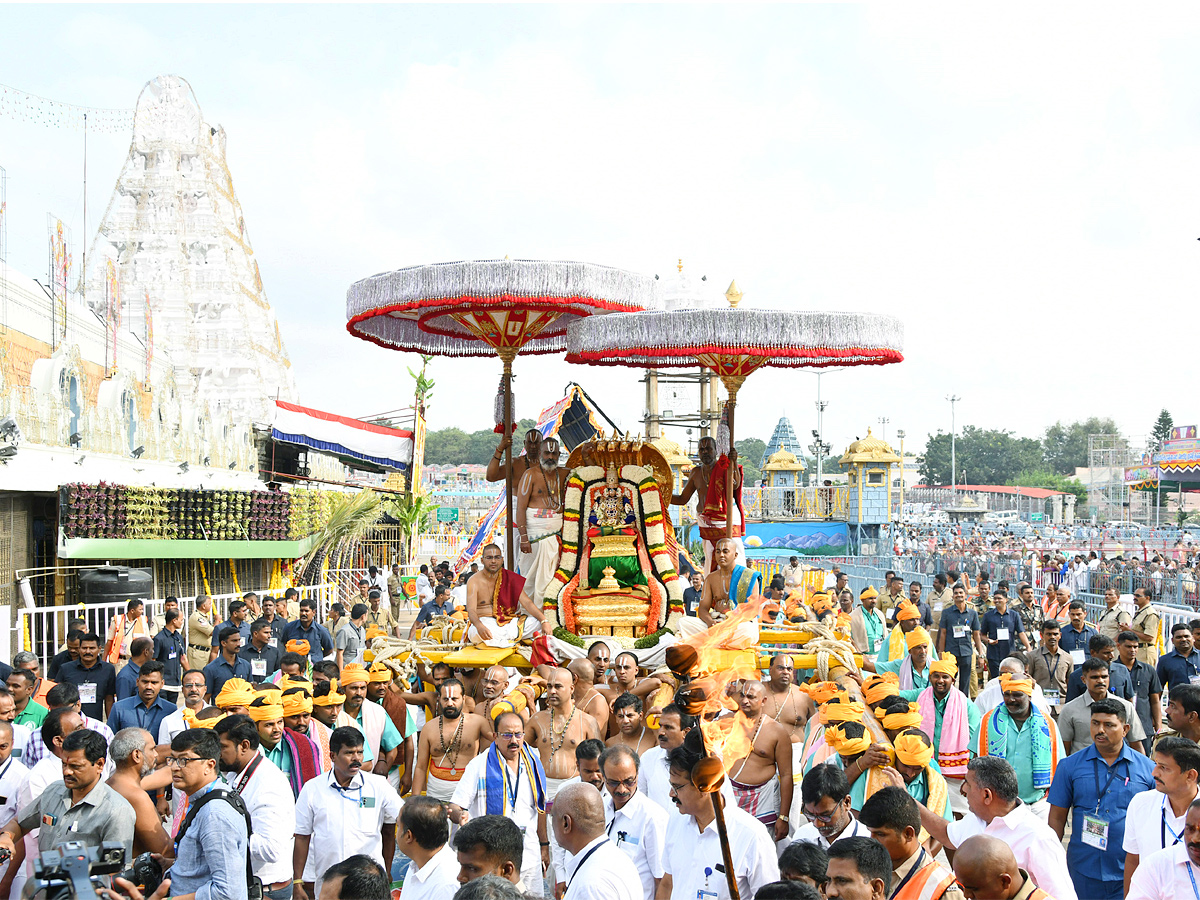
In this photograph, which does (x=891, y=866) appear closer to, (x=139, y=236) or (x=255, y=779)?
(x=255, y=779)

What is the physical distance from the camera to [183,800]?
4.38 m

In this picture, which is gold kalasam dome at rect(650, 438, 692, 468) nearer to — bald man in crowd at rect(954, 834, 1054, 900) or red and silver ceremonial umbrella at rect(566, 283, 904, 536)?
red and silver ceremonial umbrella at rect(566, 283, 904, 536)

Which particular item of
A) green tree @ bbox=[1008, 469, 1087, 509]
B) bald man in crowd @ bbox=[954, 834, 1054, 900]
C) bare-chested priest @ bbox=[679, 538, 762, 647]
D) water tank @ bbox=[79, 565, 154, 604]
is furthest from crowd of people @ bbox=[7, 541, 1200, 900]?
green tree @ bbox=[1008, 469, 1087, 509]

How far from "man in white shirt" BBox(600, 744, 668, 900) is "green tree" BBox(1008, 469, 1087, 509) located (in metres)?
81.8

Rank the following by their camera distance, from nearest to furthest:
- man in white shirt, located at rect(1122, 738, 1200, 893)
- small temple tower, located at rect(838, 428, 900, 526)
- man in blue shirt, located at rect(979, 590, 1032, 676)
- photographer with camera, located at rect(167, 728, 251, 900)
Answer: photographer with camera, located at rect(167, 728, 251, 900), man in white shirt, located at rect(1122, 738, 1200, 893), man in blue shirt, located at rect(979, 590, 1032, 676), small temple tower, located at rect(838, 428, 900, 526)

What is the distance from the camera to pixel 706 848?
Result: 13.1ft

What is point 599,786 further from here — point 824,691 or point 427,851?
point 824,691

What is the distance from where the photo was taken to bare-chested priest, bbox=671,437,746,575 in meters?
10.3

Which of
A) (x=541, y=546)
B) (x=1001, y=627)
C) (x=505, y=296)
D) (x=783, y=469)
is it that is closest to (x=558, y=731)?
(x=541, y=546)

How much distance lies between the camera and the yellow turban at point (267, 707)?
209 inches

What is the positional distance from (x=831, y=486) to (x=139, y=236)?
112 ft

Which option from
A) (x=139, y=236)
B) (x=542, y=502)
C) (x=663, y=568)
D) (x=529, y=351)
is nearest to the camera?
(x=663, y=568)

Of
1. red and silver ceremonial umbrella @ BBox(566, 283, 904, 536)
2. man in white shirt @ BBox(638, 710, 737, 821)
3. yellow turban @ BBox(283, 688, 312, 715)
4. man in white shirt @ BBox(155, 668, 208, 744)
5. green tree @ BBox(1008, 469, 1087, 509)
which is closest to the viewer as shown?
man in white shirt @ BBox(638, 710, 737, 821)

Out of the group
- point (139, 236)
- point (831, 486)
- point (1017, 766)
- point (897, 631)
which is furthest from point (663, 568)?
point (139, 236)
